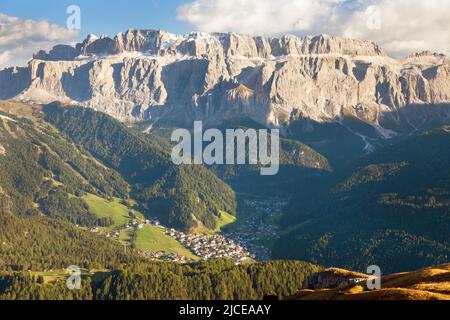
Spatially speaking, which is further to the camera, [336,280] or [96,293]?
[96,293]
